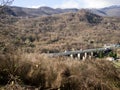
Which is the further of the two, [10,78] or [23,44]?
[23,44]

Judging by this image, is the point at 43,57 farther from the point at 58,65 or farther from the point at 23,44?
the point at 23,44

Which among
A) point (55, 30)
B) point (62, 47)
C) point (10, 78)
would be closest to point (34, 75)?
point (10, 78)

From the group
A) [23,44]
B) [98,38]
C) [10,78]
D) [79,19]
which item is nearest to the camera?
[10,78]

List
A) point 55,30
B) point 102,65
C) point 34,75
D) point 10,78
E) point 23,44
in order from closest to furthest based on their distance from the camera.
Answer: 1. point 10,78
2. point 34,75
3. point 102,65
4. point 23,44
5. point 55,30

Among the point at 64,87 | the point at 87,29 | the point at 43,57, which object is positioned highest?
the point at 43,57

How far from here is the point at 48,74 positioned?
7.47 m

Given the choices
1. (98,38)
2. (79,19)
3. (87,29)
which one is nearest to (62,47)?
(98,38)

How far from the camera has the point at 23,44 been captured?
1005 centimetres

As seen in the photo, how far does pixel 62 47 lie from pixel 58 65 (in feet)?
336

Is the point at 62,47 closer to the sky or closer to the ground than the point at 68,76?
closer to the ground

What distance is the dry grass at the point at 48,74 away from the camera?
7.23m

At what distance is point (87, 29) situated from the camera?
182 m

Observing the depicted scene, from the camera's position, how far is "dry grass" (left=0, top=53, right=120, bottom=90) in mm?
7227

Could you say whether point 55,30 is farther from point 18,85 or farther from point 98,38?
point 18,85
